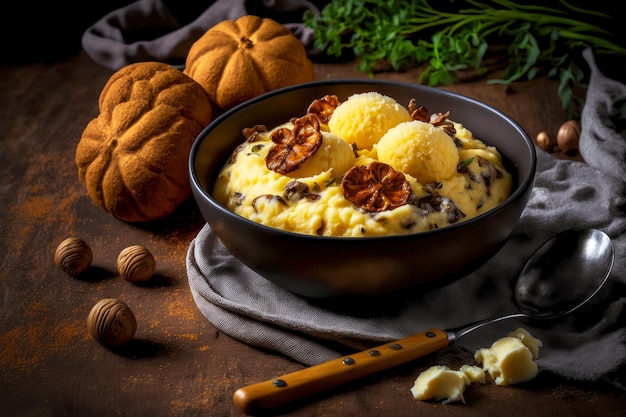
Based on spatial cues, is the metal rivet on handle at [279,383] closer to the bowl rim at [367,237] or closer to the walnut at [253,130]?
the bowl rim at [367,237]

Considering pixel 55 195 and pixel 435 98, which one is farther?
pixel 55 195

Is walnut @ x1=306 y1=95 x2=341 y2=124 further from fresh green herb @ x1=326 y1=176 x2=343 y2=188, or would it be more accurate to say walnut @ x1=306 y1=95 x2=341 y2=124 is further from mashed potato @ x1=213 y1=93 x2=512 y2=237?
fresh green herb @ x1=326 y1=176 x2=343 y2=188

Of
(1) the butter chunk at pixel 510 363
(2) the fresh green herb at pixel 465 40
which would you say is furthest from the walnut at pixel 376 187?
(2) the fresh green herb at pixel 465 40

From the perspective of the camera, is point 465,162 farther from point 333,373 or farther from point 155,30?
point 155,30

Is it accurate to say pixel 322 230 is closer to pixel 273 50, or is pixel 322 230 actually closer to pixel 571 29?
pixel 273 50

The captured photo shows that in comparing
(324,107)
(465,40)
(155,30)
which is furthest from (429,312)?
(155,30)

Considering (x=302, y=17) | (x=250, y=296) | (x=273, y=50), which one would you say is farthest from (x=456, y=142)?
(x=302, y=17)

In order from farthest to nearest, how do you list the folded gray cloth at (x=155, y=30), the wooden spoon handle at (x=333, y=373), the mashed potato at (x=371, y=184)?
the folded gray cloth at (x=155, y=30), the mashed potato at (x=371, y=184), the wooden spoon handle at (x=333, y=373)
